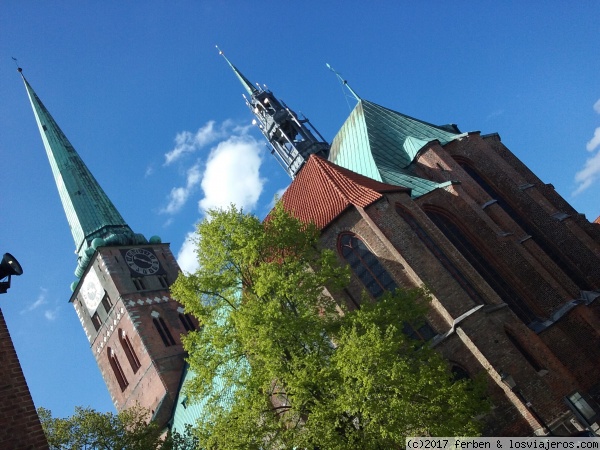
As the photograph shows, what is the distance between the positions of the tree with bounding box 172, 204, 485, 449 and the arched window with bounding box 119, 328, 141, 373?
59.5 feet

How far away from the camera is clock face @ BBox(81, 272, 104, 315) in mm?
34331

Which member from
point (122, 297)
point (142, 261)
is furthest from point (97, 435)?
point (142, 261)

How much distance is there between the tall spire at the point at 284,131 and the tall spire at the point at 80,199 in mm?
10596

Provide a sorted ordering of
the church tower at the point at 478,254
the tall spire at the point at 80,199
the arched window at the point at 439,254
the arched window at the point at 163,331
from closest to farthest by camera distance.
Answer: the church tower at the point at 478,254
the arched window at the point at 439,254
the arched window at the point at 163,331
the tall spire at the point at 80,199

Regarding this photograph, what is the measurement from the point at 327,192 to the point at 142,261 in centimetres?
1682

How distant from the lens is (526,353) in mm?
19172

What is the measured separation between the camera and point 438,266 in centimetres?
1914

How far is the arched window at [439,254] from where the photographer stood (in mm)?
19688

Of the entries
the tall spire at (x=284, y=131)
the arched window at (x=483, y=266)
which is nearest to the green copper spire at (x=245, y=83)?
the tall spire at (x=284, y=131)

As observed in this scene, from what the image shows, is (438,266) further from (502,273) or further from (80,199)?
(80,199)

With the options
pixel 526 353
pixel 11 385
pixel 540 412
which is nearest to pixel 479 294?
pixel 526 353

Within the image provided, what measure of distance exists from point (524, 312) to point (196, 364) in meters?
13.4

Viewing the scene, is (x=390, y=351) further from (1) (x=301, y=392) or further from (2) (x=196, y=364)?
(2) (x=196, y=364)

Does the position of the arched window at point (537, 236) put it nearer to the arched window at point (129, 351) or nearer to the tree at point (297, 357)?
the tree at point (297, 357)
